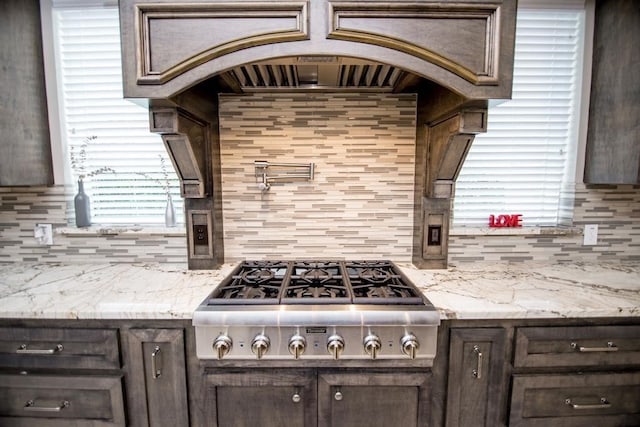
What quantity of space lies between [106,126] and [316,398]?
1807 mm

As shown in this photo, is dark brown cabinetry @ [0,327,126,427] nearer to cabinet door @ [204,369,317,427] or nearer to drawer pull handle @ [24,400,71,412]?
drawer pull handle @ [24,400,71,412]

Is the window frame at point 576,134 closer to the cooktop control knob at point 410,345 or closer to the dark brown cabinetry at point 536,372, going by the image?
the dark brown cabinetry at point 536,372

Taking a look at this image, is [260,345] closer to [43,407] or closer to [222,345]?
[222,345]

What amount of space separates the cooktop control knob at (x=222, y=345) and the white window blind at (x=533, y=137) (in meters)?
1.39

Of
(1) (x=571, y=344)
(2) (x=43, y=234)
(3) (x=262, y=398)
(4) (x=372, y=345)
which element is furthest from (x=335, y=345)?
(2) (x=43, y=234)

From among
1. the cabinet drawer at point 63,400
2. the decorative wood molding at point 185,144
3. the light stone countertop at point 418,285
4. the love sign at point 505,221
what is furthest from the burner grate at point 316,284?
the love sign at point 505,221

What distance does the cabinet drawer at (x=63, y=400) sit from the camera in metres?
1.13

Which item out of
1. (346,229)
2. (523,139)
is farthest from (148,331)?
(523,139)

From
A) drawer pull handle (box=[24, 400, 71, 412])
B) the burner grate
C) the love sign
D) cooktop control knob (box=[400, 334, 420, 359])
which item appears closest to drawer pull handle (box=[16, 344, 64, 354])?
drawer pull handle (box=[24, 400, 71, 412])

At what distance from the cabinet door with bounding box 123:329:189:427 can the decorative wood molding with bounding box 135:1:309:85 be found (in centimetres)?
97

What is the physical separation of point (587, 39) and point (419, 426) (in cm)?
215

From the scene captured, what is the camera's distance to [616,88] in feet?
4.92

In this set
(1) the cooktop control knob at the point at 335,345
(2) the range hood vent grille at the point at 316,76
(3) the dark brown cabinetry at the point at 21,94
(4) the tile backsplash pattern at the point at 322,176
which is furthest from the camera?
(4) the tile backsplash pattern at the point at 322,176

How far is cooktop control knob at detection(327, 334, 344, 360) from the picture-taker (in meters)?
1.03
